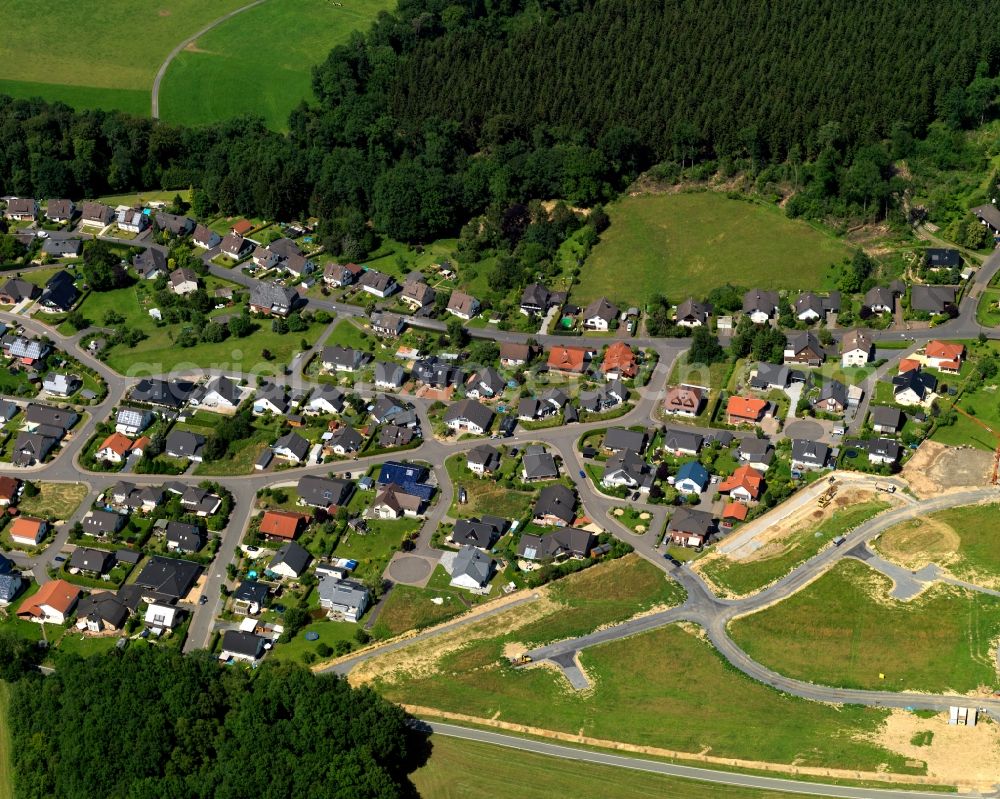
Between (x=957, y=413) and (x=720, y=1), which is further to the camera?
(x=720, y=1)

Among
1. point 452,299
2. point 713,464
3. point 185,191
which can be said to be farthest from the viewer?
point 185,191

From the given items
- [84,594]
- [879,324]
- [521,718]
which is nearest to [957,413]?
[879,324]

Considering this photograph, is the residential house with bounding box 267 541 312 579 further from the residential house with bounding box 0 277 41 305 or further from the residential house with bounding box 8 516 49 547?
the residential house with bounding box 0 277 41 305

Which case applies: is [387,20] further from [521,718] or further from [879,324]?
[521,718]

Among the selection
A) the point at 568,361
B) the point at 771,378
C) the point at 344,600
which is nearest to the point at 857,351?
the point at 771,378

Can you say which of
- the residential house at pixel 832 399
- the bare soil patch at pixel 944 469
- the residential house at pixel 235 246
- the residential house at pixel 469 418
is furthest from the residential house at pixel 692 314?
the residential house at pixel 235 246

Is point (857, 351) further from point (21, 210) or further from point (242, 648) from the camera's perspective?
point (21, 210)

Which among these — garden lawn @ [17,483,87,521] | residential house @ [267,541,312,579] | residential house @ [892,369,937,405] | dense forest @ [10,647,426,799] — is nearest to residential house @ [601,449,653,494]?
residential house @ [892,369,937,405]
